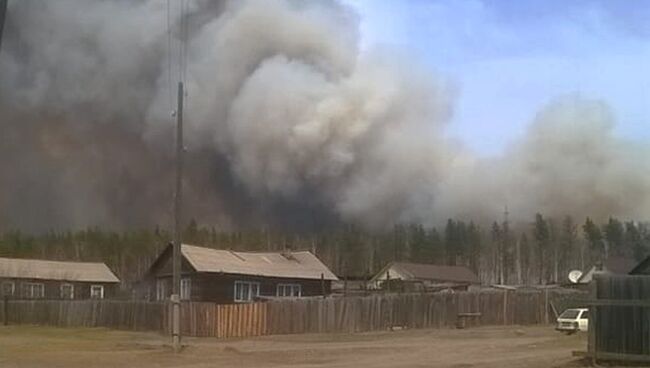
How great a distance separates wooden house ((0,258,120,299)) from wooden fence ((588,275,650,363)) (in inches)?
3143

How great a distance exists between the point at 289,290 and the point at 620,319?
55.6 meters

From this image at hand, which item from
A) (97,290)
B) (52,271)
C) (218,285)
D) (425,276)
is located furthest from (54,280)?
(425,276)

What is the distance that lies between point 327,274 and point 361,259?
198 ft

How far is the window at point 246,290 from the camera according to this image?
7362 centimetres

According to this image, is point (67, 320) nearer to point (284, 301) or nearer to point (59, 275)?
point (284, 301)

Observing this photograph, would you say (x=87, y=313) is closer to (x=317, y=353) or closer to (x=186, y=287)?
(x=186, y=287)

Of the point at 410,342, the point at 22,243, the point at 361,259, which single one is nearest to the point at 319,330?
A: the point at 410,342

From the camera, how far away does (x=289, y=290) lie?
77750 millimetres

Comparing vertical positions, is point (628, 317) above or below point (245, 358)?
above

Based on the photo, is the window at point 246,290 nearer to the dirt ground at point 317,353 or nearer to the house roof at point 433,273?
the dirt ground at point 317,353

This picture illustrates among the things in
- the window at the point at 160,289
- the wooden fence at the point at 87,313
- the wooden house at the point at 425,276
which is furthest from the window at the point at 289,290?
the wooden house at the point at 425,276

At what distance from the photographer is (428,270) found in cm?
11412

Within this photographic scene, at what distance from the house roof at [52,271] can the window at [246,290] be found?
33718 millimetres

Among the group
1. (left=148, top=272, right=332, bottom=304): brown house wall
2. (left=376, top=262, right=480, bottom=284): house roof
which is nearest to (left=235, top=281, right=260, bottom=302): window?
(left=148, top=272, right=332, bottom=304): brown house wall
